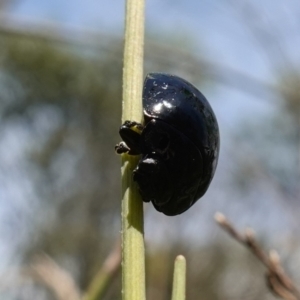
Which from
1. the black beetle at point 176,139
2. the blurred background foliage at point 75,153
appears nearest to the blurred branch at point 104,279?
the black beetle at point 176,139

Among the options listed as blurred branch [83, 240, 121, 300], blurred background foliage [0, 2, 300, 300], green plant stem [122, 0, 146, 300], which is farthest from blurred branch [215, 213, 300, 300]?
blurred background foliage [0, 2, 300, 300]

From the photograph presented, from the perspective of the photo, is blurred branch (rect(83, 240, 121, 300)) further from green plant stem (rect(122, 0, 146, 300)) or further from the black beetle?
green plant stem (rect(122, 0, 146, 300))

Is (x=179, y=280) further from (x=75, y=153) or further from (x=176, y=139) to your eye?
(x=75, y=153)

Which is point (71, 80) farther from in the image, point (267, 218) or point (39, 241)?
point (267, 218)

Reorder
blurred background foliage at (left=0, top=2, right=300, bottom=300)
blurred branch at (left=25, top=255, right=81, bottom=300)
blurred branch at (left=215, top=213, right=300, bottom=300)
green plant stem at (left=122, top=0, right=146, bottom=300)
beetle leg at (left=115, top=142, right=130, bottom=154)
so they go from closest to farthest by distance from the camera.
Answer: green plant stem at (left=122, top=0, right=146, bottom=300), beetle leg at (left=115, top=142, right=130, bottom=154), blurred branch at (left=215, top=213, right=300, bottom=300), blurred branch at (left=25, top=255, right=81, bottom=300), blurred background foliage at (left=0, top=2, right=300, bottom=300)

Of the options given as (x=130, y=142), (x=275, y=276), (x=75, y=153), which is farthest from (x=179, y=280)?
(x=75, y=153)

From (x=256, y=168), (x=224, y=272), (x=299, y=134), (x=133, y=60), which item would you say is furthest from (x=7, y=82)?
(x=133, y=60)
